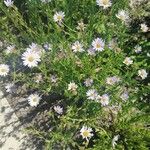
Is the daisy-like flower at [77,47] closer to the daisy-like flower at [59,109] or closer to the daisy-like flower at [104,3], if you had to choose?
the daisy-like flower at [104,3]

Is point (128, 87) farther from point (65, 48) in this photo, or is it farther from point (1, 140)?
point (1, 140)

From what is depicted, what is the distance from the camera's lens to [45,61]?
3.19 m

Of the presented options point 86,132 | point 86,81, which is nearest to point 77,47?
point 86,81

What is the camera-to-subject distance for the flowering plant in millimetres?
3018

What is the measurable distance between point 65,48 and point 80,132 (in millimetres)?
621

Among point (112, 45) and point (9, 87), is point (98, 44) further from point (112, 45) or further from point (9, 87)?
point (9, 87)

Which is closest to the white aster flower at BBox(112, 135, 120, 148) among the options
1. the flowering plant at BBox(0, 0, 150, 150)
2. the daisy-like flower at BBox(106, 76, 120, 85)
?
the flowering plant at BBox(0, 0, 150, 150)

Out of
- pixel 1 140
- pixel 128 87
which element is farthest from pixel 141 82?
pixel 1 140

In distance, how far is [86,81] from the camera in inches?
121

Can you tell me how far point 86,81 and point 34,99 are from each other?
0.43 metres

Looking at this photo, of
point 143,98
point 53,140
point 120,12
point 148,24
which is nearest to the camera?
point 53,140

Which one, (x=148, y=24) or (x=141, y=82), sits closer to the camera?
(x=141, y=82)

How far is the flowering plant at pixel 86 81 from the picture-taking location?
3.02 m

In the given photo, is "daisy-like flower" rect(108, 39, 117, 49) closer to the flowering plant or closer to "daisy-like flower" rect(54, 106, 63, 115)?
the flowering plant
